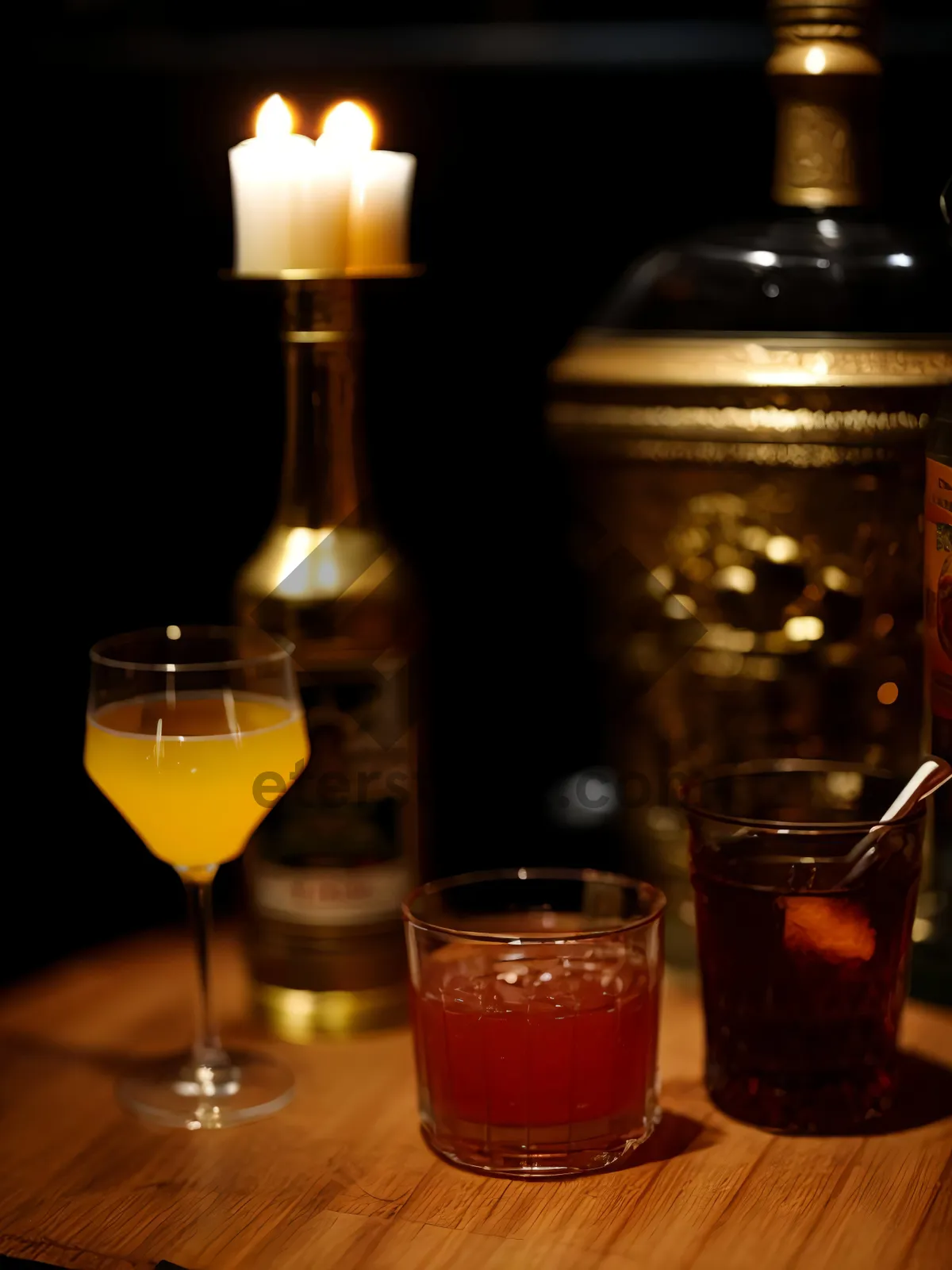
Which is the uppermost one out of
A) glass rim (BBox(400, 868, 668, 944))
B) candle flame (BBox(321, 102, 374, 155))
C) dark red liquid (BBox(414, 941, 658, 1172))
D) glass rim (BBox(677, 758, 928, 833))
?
candle flame (BBox(321, 102, 374, 155))

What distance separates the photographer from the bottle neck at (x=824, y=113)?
3.61ft

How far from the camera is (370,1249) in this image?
0.85 m

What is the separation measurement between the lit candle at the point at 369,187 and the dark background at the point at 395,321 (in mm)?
275

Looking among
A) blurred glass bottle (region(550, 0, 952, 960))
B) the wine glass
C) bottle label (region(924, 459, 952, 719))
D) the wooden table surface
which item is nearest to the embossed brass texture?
blurred glass bottle (region(550, 0, 952, 960))

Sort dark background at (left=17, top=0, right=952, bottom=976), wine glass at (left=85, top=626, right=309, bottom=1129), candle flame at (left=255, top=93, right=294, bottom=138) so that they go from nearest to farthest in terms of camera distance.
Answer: wine glass at (left=85, top=626, right=309, bottom=1129), candle flame at (left=255, top=93, right=294, bottom=138), dark background at (left=17, top=0, right=952, bottom=976)

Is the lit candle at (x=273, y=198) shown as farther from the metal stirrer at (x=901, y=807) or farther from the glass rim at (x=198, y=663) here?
the metal stirrer at (x=901, y=807)

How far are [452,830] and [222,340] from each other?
18.9 inches

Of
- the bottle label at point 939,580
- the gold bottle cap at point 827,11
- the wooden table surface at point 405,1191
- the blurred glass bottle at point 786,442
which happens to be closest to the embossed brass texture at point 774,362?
the blurred glass bottle at point 786,442

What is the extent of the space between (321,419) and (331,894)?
307 mm

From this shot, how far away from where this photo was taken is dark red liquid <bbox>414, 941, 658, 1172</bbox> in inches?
35.8

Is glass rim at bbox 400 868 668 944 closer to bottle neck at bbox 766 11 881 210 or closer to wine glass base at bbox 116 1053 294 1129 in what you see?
wine glass base at bbox 116 1053 294 1129

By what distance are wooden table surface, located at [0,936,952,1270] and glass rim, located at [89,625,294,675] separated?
256mm

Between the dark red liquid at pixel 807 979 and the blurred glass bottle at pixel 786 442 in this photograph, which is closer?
the dark red liquid at pixel 807 979

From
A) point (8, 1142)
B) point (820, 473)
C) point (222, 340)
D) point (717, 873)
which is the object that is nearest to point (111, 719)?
point (8, 1142)
